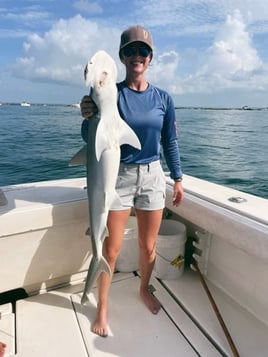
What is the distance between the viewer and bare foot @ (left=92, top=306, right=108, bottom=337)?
2.40m

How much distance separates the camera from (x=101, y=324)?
8.00 feet

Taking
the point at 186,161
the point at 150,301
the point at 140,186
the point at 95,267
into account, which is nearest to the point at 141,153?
the point at 140,186

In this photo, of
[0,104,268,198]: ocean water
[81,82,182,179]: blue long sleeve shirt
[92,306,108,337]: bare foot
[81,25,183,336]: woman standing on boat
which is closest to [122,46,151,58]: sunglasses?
[81,25,183,336]: woman standing on boat

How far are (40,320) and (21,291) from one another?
1.55 ft

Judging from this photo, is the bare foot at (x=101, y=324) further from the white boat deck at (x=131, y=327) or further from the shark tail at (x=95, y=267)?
the shark tail at (x=95, y=267)

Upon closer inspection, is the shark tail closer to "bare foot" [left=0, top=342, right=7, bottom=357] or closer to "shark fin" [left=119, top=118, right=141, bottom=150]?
"bare foot" [left=0, top=342, right=7, bottom=357]

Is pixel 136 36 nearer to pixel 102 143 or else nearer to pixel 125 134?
pixel 125 134

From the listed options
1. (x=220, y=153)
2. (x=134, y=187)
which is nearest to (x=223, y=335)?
(x=134, y=187)

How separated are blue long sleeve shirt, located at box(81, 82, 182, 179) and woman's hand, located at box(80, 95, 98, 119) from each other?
0.69ft

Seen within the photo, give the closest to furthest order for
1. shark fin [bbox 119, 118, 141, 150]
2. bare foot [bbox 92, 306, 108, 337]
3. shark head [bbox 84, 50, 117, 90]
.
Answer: shark head [bbox 84, 50, 117, 90] → shark fin [bbox 119, 118, 141, 150] → bare foot [bbox 92, 306, 108, 337]

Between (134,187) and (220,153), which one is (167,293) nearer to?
(134,187)

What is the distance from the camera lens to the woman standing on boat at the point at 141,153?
2107 millimetres

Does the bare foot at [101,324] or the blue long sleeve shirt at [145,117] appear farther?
the bare foot at [101,324]

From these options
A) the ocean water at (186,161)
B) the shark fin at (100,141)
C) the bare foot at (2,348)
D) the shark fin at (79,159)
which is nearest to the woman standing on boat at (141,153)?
the shark fin at (79,159)
